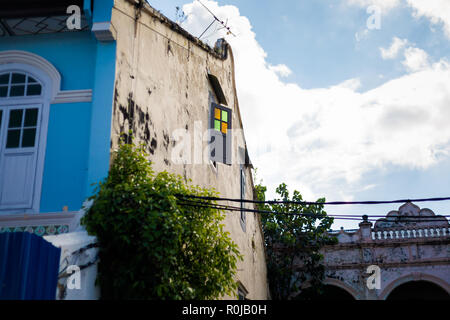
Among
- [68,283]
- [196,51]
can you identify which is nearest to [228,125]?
[196,51]

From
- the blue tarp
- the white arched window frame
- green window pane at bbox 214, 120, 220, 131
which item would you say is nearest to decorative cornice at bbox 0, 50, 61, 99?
the white arched window frame

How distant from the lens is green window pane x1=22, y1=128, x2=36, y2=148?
658cm

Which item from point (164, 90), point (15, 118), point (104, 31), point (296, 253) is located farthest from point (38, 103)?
point (296, 253)

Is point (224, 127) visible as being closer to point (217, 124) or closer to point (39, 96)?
point (217, 124)

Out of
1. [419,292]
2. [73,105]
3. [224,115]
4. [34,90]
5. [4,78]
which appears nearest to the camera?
[73,105]

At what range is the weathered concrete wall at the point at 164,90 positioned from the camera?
684cm

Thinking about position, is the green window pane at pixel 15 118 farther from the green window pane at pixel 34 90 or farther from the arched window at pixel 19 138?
the green window pane at pixel 34 90

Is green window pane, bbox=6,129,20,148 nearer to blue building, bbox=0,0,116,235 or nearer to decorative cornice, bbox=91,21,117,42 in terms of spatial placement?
blue building, bbox=0,0,116,235

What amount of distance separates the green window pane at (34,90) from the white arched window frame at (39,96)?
0.17 feet

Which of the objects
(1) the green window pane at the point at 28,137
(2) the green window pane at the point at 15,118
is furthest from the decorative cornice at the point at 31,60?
(1) the green window pane at the point at 28,137

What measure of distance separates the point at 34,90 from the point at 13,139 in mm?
737

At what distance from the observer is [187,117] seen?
28.8ft

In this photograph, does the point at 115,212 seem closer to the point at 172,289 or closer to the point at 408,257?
the point at 172,289

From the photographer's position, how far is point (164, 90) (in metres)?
7.95
